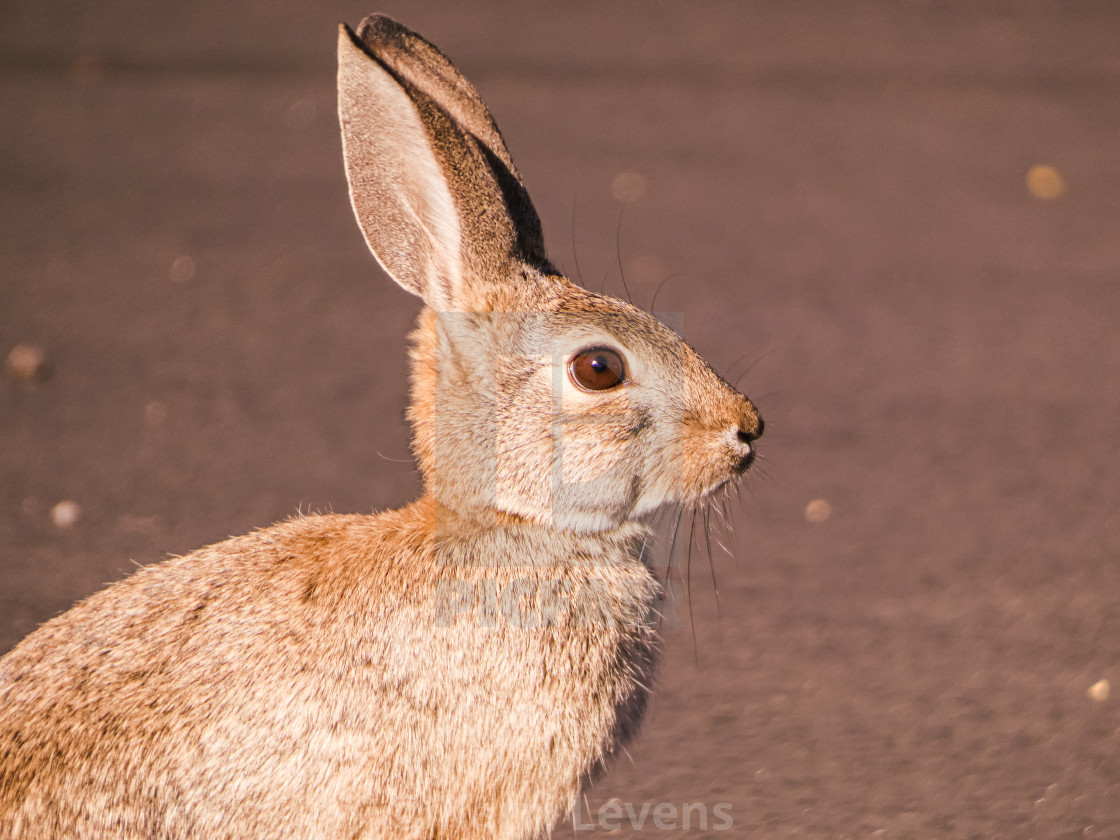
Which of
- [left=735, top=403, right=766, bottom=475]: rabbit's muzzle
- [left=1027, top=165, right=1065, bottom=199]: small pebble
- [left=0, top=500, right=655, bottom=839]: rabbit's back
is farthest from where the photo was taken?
[left=1027, top=165, right=1065, bottom=199]: small pebble

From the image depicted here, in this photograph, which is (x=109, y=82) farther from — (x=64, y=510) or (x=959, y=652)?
(x=959, y=652)

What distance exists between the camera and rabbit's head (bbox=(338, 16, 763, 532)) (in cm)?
176

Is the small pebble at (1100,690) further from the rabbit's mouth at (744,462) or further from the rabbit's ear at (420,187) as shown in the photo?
the rabbit's ear at (420,187)

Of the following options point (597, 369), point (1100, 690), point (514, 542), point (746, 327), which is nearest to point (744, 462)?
point (597, 369)

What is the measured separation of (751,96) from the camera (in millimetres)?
4957

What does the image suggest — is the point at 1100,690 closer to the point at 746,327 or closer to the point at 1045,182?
the point at 746,327

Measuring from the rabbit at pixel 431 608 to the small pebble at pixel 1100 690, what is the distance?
1.16 metres

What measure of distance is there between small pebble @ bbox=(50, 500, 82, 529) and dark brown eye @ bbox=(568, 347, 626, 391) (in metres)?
1.70

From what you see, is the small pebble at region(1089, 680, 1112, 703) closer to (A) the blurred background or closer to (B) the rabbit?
(A) the blurred background

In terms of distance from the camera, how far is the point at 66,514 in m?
2.87

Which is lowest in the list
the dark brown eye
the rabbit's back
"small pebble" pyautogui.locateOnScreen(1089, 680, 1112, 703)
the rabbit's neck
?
"small pebble" pyautogui.locateOnScreen(1089, 680, 1112, 703)

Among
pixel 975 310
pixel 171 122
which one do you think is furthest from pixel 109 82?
pixel 975 310

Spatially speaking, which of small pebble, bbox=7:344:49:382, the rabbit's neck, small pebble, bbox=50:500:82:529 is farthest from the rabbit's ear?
small pebble, bbox=7:344:49:382

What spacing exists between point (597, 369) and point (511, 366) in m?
0.14
